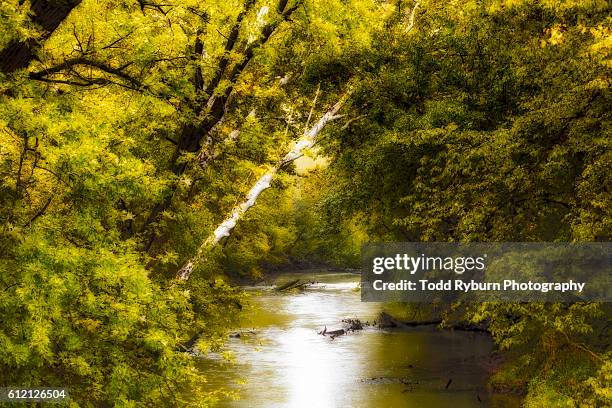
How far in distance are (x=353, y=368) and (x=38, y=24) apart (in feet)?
72.3

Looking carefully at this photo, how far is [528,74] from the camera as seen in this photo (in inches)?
626

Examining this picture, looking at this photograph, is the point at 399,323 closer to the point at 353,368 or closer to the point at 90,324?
the point at 353,368

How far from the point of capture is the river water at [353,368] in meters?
22.9

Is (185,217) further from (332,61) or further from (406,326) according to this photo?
(406,326)

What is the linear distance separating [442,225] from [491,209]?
11919mm

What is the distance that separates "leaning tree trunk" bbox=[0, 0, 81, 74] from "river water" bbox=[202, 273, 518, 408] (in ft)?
30.2

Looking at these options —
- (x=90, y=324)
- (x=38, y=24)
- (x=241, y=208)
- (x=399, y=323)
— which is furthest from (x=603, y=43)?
(x=399, y=323)

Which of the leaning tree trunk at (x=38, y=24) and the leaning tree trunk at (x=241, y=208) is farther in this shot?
the leaning tree trunk at (x=241, y=208)

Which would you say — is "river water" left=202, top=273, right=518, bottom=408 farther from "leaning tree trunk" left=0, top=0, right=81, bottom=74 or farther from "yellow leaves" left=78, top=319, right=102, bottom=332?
"leaning tree trunk" left=0, top=0, right=81, bottom=74

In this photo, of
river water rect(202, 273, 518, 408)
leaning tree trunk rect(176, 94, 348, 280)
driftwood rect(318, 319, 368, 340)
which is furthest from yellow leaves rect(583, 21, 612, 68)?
driftwood rect(318, 319, 368, 340)

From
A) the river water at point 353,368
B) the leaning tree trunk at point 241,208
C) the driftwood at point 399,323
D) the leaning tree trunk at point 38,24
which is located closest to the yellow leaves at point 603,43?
the leaning tree trunk at point 38,24

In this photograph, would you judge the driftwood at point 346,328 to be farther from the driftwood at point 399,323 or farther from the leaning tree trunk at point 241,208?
the leaning tree trunk at point 241,208

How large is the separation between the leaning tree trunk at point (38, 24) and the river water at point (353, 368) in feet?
30.2

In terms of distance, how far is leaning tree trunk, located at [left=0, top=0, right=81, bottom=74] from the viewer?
8.99m
